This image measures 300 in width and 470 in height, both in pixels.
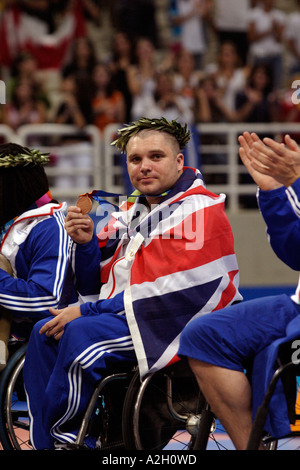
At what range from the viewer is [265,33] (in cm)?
1084

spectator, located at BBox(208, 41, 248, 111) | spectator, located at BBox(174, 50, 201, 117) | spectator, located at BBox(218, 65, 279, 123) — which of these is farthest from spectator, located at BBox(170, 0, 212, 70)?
spectator, located at BBox(218, 65, 279, 123)

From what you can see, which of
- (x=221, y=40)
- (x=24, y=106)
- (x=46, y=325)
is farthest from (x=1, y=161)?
(x=221, y=40)

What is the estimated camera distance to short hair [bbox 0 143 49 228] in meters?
3.99

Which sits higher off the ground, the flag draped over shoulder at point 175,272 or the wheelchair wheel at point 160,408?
the flag draped over shoulder at point 175,272

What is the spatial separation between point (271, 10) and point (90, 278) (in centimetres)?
792

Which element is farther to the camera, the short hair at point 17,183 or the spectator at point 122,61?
the spectator at point 122,61

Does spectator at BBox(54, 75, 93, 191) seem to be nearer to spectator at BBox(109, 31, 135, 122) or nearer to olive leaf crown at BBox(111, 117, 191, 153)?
spectator at BBox(109, 31, 135, 122)

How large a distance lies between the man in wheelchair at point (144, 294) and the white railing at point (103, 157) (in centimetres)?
507

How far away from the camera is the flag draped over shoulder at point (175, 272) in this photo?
3.38 meters

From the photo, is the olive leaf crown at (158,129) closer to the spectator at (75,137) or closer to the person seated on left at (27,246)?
the person seated on left at (27,246)

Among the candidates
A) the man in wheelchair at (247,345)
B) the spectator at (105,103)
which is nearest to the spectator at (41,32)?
the spectator at (105,103)

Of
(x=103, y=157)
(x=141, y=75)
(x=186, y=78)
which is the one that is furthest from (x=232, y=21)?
(x=103, y=157)

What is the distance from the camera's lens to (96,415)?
11.6ft

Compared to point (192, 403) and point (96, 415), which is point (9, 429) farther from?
point (192, 403)
